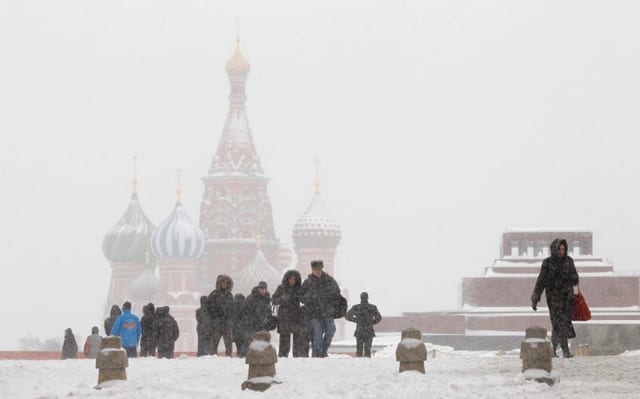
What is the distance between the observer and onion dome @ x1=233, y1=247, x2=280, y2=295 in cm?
10675

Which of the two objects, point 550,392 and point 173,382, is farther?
point 173,382

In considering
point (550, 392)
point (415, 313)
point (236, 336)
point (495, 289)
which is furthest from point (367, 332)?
Answer: point (415, 313)

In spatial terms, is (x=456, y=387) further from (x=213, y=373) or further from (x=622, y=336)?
(x=622, y=336)

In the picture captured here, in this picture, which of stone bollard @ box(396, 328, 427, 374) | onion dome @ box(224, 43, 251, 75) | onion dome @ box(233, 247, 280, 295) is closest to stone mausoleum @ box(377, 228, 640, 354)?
stone bollard @ box(396, 328, 427, 374)

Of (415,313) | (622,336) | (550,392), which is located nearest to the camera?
(550,392)

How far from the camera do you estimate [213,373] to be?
16.6 m

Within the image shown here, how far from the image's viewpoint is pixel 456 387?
14.2m

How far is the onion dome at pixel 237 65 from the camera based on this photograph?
4614 inches

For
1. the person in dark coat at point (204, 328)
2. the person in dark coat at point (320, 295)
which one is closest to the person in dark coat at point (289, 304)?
the person in dark coat at point (320, 295)

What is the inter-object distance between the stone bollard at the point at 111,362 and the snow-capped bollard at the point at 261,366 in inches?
47.6

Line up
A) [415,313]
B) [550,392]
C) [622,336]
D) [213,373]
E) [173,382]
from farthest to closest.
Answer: [415,313], [622,336], [213,373], [173,382], [550,392]

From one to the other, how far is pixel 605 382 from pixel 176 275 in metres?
95.9

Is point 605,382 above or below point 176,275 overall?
below

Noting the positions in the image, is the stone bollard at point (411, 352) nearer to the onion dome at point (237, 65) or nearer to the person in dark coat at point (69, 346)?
the person in dark coat at point (69, 346)
